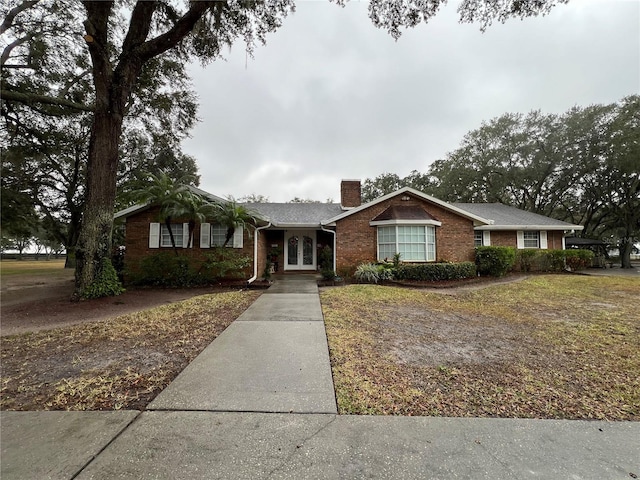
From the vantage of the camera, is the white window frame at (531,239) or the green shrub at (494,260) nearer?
the green shrub at (494,260)

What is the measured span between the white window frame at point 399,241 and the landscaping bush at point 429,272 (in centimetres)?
78

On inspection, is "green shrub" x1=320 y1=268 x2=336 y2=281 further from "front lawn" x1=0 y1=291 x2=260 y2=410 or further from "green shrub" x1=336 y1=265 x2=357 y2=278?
"front lawn" x1=0 y1=291 x2=260 y2=410

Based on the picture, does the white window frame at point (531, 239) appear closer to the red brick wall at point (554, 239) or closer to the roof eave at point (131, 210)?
the red brick wall at point (554, 239)

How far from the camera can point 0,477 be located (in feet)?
5.54

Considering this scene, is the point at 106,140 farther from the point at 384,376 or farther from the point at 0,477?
the point at 384,376

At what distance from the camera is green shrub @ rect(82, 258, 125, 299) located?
26.3 ft

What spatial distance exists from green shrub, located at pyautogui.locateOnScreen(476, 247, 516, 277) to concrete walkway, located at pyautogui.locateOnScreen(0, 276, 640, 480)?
11.2 meters

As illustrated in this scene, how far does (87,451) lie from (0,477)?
0.41 m

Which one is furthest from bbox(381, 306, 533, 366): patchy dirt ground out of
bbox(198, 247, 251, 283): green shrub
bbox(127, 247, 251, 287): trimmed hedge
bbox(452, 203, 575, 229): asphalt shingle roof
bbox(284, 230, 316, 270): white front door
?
bbox(452, 203, 575, 229): asphalt shingle roof

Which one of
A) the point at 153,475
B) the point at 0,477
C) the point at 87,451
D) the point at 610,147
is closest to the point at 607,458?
the point at 153,475

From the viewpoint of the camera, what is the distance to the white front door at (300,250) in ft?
48.9

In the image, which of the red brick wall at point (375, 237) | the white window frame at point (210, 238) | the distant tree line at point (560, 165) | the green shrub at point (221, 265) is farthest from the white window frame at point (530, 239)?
the white window frame at point (210, 238)

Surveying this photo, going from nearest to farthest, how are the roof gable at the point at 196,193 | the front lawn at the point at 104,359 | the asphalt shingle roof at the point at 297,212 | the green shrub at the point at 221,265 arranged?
the front lawn at the point at 104,359, the green shrub at the point at 221,265, the roof gable at the point at 196,193, the asphalt shingle roof at the point at 297,212

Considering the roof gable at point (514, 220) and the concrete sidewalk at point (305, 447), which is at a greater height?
the roof gable at point (514, 220)
